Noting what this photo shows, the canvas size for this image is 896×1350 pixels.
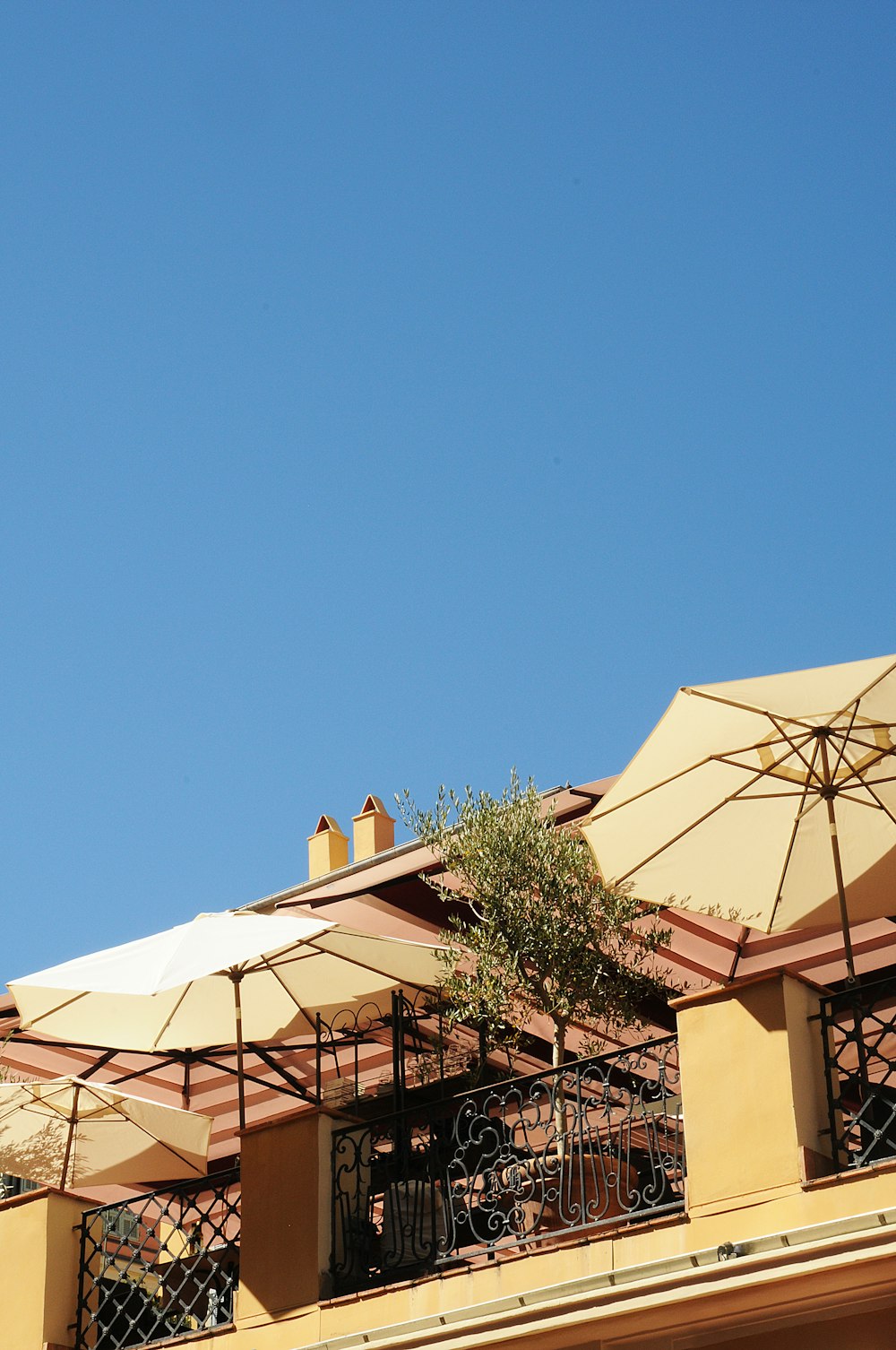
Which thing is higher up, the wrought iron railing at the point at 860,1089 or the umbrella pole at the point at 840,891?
the umbrella pole at the point at 840,891

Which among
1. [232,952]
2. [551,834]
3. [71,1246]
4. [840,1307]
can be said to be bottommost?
[840,1307]

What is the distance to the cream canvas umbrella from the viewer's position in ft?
34.2

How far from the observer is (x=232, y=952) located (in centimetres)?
1029

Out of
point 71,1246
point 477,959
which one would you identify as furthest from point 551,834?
point 71,1246

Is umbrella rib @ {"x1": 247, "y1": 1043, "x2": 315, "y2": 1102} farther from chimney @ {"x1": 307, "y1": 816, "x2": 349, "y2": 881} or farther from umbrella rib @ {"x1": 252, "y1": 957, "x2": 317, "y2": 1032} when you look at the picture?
chimney @ {"x1": 307, "y1": 816, "x2": 349, "y2": 881}

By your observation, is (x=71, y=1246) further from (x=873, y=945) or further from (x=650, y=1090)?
(x=873, y=945)

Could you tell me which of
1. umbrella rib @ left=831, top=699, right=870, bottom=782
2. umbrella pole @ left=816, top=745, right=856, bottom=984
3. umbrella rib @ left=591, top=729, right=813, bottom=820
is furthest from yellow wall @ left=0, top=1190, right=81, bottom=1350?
umbrella rib @ left=831, top=699, right=870, bottom=782

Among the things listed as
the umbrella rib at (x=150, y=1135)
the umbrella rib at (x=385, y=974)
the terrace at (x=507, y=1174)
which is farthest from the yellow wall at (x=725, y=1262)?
the umbrella rib at (x=150, y=1135)

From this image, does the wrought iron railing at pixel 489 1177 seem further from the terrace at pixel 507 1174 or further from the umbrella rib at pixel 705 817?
the umbrella rib at pixel 705 817

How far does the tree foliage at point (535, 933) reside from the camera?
1059 centimetres

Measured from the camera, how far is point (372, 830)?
21766 millimetres

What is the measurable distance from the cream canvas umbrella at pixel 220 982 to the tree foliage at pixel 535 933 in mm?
531

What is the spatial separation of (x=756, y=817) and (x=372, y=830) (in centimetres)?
1245

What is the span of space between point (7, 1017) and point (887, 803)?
698cm
